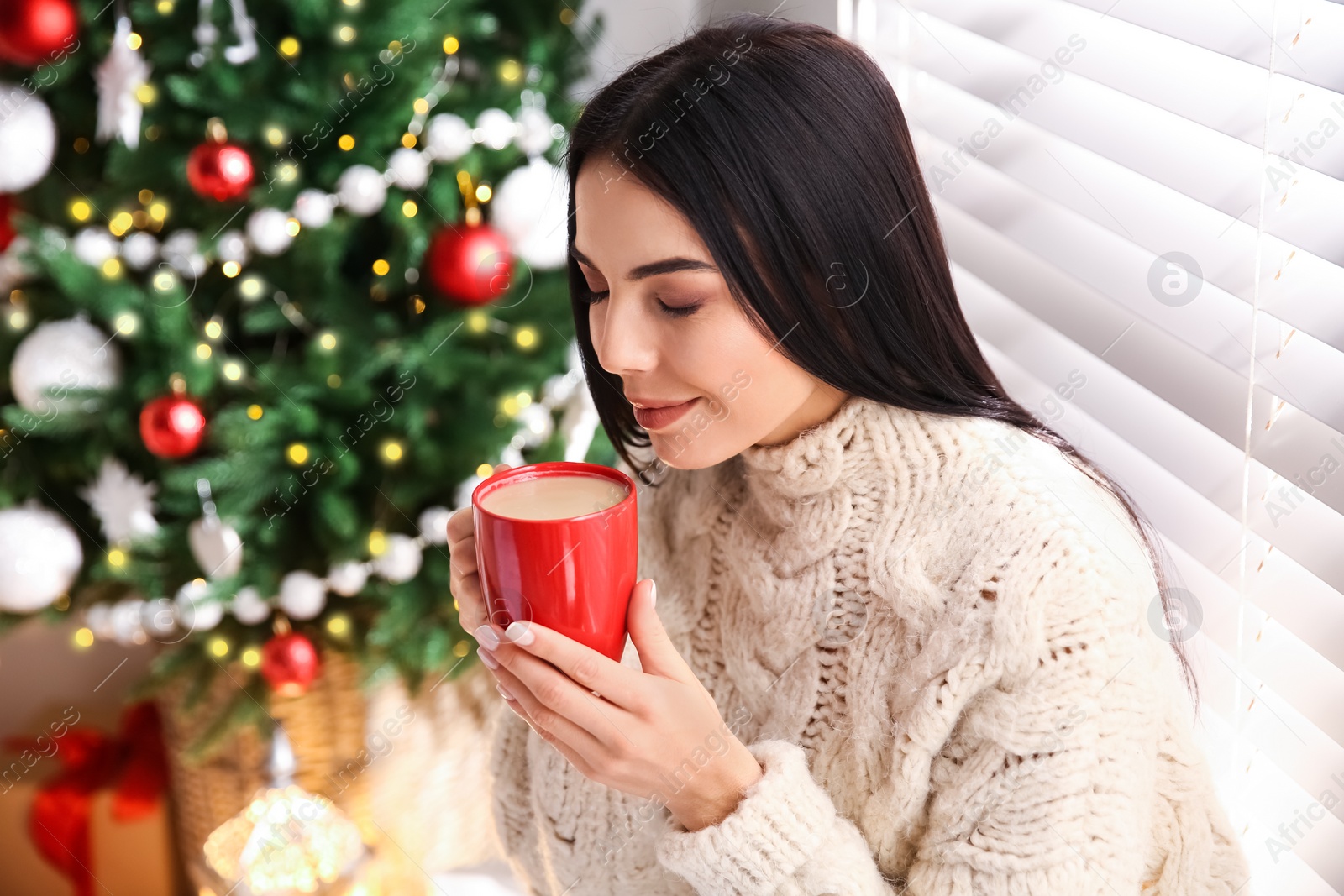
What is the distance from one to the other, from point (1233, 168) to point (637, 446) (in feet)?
2.26

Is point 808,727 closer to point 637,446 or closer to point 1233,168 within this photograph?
point 637,446

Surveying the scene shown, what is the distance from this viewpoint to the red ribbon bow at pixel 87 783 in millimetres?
1968

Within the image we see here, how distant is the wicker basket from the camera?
1927mm

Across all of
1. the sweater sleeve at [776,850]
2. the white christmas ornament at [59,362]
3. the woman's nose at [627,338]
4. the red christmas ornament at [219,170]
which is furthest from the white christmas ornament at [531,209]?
the sweater sleeve at [776,850]

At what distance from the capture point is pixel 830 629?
0.99 m

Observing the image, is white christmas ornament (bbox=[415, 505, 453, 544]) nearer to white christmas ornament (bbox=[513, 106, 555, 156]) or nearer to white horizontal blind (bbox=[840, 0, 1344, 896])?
white christmas ornament (bbox=[513, 106, 555, 156])

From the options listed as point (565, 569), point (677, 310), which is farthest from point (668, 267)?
point (565, 569)

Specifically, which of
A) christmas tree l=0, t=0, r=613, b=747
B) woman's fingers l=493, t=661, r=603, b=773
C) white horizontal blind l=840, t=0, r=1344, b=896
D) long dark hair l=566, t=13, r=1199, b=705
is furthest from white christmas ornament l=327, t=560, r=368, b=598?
white horizontal blind l=840, t=0, r=1344, b=896

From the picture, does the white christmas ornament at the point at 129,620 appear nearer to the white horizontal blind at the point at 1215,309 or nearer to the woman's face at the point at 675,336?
the woman's face at the point at 675,336

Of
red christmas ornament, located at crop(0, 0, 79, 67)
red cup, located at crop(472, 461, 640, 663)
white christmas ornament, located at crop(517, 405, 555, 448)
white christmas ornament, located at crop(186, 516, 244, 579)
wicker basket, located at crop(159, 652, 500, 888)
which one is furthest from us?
wicker basket, located at crop(159, 652, 500, 888)

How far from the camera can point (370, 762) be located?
201 cm

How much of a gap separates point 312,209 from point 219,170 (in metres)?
0.14

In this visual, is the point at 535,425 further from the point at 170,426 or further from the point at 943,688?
the point at 943,688

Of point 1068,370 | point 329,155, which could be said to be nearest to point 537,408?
point 329,155
